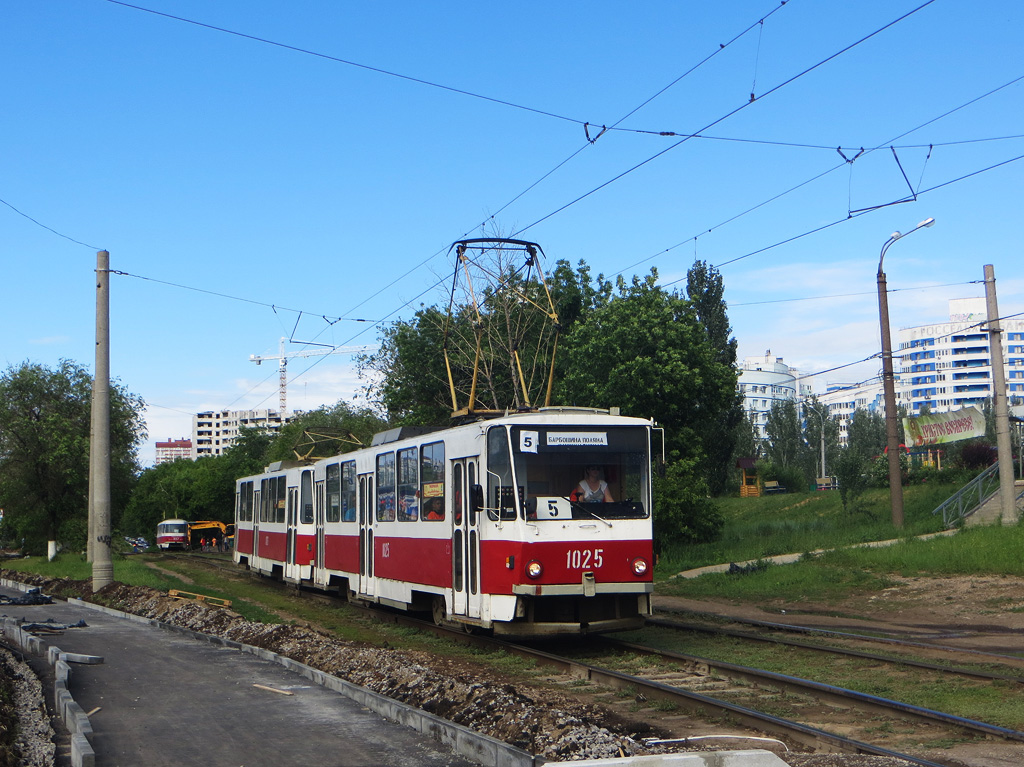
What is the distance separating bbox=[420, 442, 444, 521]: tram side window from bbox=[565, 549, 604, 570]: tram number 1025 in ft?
9.19

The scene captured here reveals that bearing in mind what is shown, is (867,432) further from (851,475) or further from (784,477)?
(851,475)

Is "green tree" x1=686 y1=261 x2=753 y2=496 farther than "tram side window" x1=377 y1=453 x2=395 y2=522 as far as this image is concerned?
Yes

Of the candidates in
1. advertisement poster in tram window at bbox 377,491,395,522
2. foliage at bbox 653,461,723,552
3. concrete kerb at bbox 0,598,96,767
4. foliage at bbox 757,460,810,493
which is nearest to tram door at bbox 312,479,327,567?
advertisement poster in tram window at bbox 377,491,395,522

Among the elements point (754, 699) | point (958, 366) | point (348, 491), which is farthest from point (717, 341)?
point (958, 366)

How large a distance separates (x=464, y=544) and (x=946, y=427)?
39.0 meters

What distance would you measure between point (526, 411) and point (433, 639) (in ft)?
14.0

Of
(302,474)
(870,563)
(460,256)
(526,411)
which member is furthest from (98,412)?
(870,563)

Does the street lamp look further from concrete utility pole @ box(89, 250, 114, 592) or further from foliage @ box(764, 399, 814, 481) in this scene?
foliage @ box(764, 399, 814, 481)

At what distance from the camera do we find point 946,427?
155ft

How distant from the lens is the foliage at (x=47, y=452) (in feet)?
160

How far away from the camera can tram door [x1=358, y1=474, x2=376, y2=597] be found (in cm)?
1892

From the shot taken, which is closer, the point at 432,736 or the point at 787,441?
the point at 432,736

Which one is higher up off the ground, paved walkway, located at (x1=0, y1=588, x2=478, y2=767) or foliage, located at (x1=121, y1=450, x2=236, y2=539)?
foliage, located at (x1=121, y1=450, x2=236, y2=539)

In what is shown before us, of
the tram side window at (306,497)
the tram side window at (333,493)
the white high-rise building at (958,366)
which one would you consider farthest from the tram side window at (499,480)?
the white high-rise building at (958,366)
